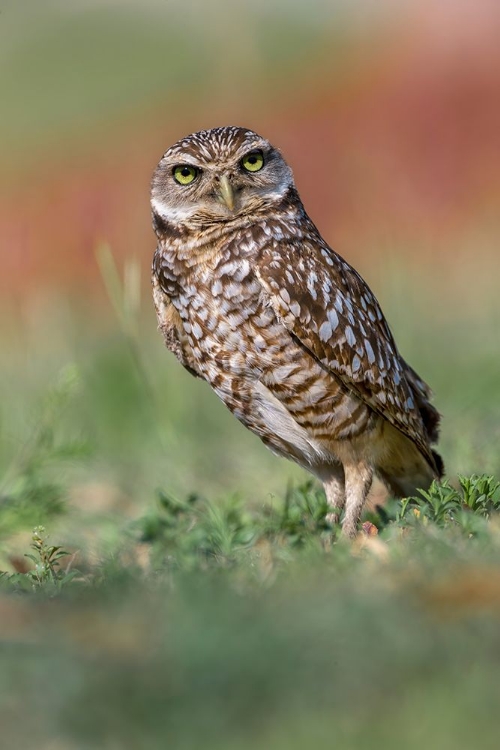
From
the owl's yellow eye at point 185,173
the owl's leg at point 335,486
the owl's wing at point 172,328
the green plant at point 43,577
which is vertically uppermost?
the owl's yellow eye at point 185,173

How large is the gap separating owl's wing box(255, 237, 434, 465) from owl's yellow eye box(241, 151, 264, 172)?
375 mm

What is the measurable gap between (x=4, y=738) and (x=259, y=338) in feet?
6.74

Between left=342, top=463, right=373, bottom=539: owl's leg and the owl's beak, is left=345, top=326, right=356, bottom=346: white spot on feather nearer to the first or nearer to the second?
left=342, top=463, right=373, bottom=539: owl's leg

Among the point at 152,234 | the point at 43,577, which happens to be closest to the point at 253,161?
the point at 43,577

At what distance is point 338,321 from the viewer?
3.78 m

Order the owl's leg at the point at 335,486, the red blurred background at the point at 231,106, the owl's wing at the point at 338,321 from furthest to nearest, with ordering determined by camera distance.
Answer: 1. the red blurred background at the point at 231,106
2. the owl's leg at the point at 335,486
3. the owl's wing at the point at 338,321

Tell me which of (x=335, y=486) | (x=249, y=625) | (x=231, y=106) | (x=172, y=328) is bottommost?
(x=335, y=486)

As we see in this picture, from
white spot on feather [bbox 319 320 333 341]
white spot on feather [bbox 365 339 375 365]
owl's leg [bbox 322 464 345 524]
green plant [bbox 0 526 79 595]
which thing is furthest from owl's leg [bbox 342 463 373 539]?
green plant [bbox 0 526 79 595]

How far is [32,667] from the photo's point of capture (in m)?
2.04

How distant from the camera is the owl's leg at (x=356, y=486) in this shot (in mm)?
3805

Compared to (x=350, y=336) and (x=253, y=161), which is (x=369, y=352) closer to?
(x=350, y=336)

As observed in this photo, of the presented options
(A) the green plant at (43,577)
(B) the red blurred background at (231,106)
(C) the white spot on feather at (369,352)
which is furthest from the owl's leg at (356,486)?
(B) the red blurred background at (231,106)

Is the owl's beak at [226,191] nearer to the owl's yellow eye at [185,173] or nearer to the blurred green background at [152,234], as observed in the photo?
the owl's yellow eye at [185,173]

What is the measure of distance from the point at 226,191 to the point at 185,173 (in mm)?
259
